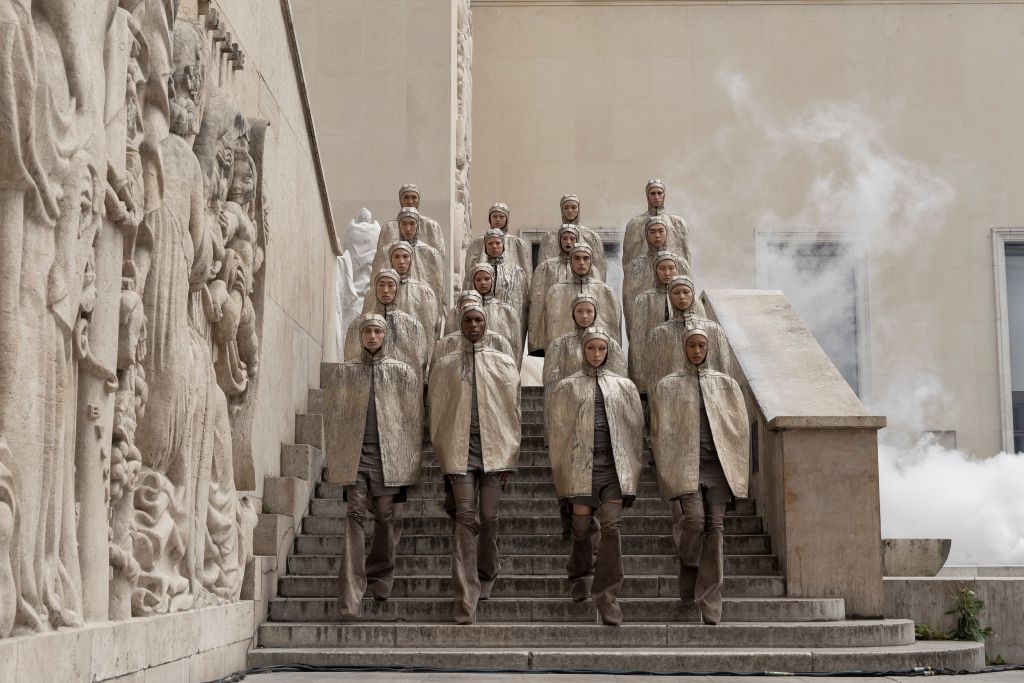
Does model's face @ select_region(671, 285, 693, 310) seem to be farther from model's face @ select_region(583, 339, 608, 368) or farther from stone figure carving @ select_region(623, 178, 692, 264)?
stone figure carving @ select_region(623, 178, 692, 264)

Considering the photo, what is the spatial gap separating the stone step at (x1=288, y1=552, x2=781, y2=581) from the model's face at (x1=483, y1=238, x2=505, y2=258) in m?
3.24

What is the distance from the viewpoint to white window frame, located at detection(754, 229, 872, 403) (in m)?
20.9

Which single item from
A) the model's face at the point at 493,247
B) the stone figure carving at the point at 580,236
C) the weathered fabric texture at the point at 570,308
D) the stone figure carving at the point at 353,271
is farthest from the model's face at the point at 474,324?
the stone figure carving at the point at 353,271

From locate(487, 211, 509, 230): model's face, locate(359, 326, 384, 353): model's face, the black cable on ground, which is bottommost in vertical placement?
the black cable on ground

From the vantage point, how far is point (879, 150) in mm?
21297

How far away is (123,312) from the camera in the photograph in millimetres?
6562

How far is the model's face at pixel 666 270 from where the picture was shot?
37.8 feet

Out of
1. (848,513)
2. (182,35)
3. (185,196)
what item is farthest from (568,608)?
(182,35)

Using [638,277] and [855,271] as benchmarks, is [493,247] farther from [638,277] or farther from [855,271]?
[855,271]

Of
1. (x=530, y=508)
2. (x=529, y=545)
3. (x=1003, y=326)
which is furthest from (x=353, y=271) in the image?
(x=1003, y=326)

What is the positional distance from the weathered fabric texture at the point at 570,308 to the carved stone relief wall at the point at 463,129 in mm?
5505

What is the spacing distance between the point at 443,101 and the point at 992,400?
29.4 ft

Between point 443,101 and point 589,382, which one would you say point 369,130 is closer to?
point 443,101

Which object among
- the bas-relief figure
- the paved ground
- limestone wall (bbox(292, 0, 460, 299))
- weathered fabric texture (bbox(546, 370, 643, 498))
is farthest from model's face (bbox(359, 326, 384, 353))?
limestone wall (bbox(292, 0, 460, 299))
